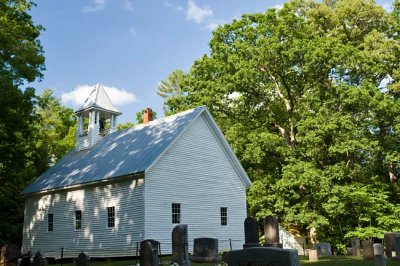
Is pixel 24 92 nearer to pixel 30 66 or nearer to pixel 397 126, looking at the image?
pixel 30 66

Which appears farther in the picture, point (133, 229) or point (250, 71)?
point (250, 71)

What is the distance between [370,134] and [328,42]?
7.26 meters

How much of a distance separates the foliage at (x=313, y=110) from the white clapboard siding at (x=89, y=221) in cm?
1207

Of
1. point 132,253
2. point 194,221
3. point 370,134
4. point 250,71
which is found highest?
point 250,71

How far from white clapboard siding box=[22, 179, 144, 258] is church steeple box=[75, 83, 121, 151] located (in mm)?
4959

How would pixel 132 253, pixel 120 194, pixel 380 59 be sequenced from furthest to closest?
pixel 380 59 < pixel 120 194 < pixel 132 253

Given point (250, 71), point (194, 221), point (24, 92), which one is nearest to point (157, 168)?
point (194, 221)

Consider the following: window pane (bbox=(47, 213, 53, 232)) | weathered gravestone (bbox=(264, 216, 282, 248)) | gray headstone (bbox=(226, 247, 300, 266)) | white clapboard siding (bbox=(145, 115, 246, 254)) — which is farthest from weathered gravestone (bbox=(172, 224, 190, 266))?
window pane (bbox=(47, 213, 53, 232))

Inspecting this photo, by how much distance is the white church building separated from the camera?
2258cm

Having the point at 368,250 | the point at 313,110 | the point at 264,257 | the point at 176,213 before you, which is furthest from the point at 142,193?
the point at 313,110

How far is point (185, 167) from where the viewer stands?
24.3 m

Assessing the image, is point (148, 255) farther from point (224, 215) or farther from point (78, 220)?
point (78, 220)

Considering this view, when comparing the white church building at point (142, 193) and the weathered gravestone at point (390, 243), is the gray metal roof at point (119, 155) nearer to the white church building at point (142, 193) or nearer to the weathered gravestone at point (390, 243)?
the white church building at point (142, 193)

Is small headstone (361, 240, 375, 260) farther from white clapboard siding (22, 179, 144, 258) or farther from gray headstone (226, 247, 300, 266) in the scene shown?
gray headstone (226, 247, 300, 266)
